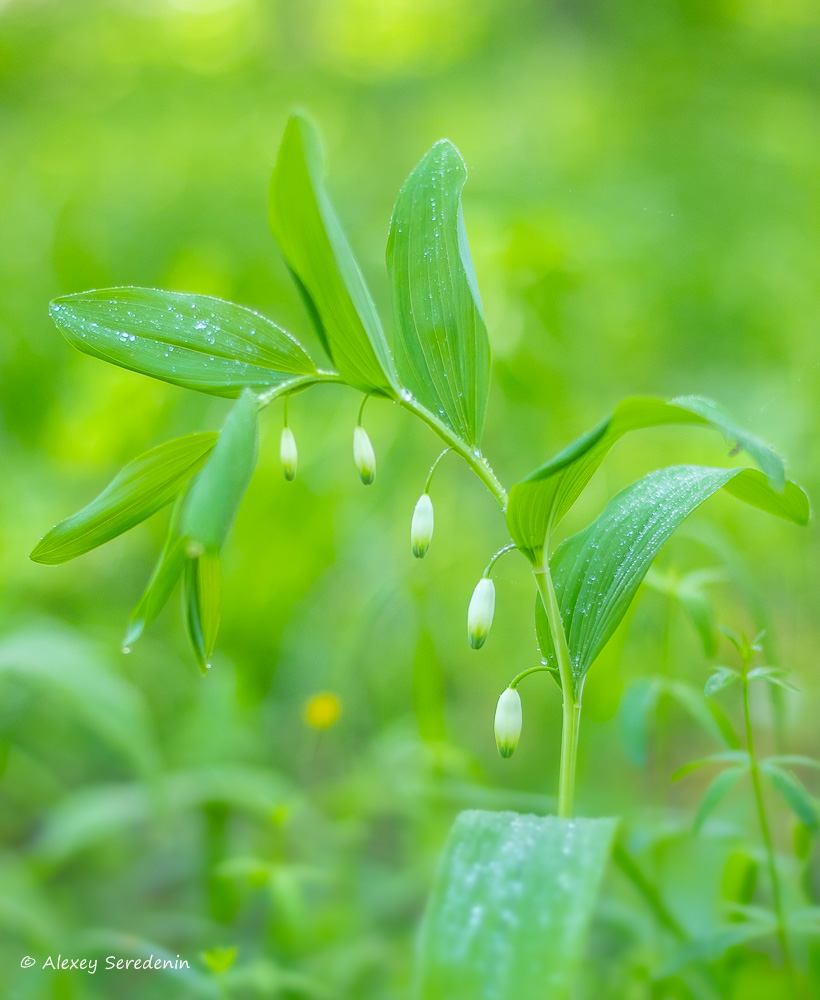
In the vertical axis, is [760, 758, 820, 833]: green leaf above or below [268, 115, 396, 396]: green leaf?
below

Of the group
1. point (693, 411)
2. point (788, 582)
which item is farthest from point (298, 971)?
point (788, 582)

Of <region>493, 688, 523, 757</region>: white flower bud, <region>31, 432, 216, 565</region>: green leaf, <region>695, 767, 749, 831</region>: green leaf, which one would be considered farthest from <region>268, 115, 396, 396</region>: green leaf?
<region>695, 767, 749, 831</region>: green leaf

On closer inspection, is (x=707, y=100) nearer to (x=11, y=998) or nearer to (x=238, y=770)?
(x=238, y=770)

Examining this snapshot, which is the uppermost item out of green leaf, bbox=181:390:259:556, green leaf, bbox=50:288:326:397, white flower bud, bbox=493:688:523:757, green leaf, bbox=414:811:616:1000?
green leaf, bbox=50:288:326:397

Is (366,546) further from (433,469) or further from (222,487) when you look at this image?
(222,487)

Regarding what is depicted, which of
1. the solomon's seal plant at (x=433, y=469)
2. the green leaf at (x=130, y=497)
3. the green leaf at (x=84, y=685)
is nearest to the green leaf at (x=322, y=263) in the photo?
the solomon's seal plant at (x=433, y=469)

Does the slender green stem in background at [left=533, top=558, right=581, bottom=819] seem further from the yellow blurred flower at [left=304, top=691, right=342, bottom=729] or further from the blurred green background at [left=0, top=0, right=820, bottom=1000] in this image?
the yellow blurred flower at [left=304, top=691, right=342, bottom=729]
